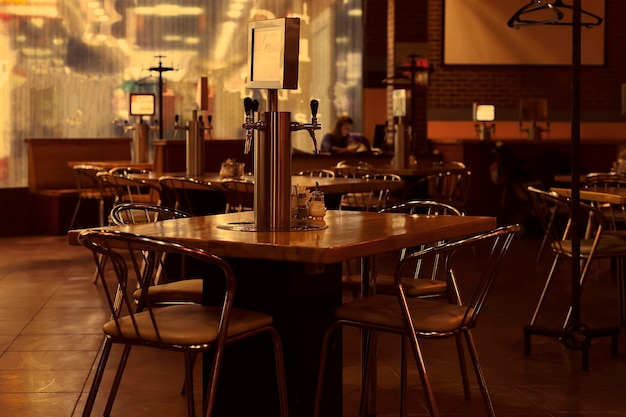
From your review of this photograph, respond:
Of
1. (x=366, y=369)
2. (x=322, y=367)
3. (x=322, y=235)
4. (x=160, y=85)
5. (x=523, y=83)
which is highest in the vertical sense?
(x=523, y=83)

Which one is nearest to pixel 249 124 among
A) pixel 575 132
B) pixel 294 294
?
pixel 294 294

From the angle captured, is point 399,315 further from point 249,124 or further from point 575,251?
point 575,251

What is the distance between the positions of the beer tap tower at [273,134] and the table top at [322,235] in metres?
0.10

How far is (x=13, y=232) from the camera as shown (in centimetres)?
1022

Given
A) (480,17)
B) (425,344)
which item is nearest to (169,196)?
(425,344)

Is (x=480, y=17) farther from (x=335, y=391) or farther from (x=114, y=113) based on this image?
(x=335, y=391)

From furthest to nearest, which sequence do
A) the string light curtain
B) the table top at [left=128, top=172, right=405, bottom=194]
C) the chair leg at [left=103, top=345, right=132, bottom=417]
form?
1. the string light curtain
2. the table top at [left=128, top=172, right=405, bottom=194]
3. the chair leg at [left=103, top=345, right=132, bottom=417]

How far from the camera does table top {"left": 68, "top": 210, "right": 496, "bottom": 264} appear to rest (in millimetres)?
2672

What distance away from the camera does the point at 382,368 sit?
14.2 feet

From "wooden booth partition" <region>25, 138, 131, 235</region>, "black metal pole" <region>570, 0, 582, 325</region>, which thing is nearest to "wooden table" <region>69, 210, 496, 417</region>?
"black metal pole" <region>570, 0, 582, 325</region>

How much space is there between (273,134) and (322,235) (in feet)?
1.19

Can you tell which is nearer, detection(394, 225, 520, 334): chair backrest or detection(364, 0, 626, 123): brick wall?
detection(394, 225, 520, 334): chair backrest

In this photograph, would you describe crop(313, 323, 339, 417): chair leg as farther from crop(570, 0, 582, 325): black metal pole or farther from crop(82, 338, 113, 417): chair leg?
crop(570, 0, 582, 325): black metal pole

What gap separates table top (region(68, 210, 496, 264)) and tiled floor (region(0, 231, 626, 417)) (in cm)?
74
